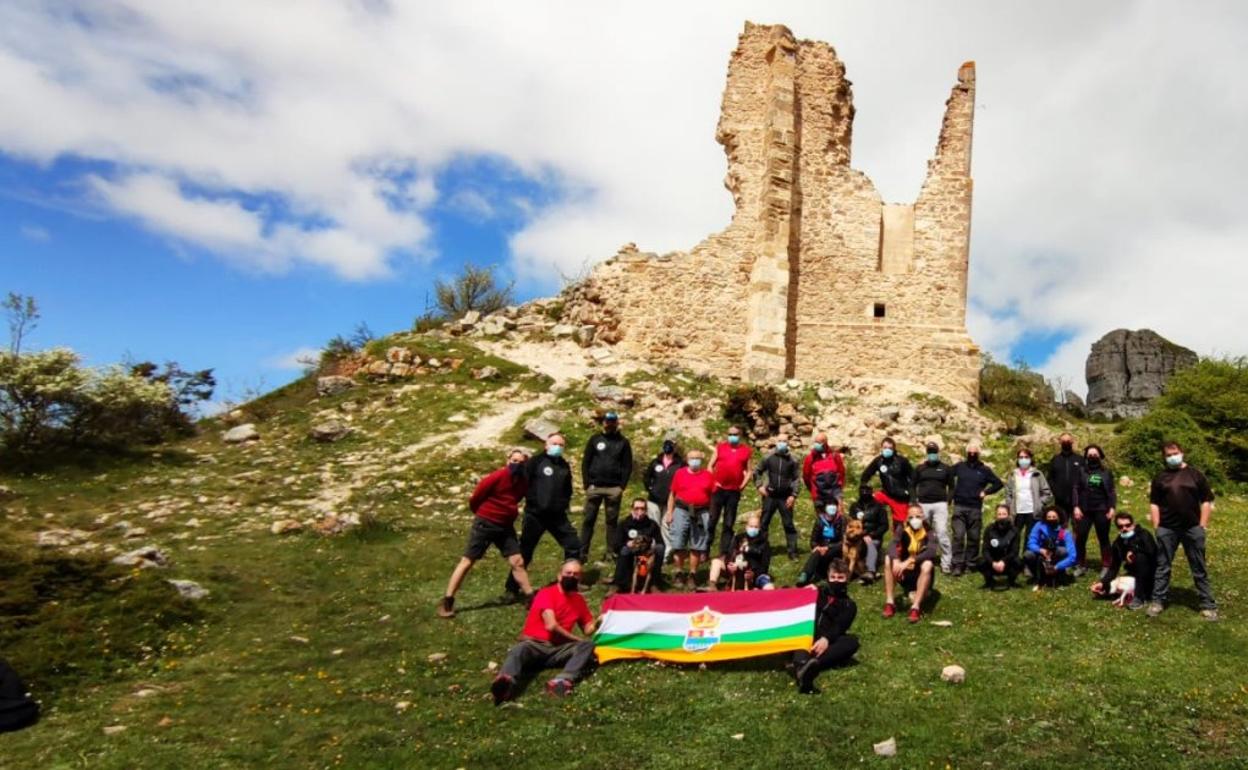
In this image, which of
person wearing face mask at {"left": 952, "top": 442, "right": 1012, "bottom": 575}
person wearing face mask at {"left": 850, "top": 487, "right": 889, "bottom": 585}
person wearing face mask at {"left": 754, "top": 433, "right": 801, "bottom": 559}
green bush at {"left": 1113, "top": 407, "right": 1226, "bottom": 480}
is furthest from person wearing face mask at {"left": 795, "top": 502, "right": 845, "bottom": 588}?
green bush at {"left": 1113, "top": 407, "right": 1226, "bottom": 480}

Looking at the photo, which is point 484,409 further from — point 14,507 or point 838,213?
point 838,213

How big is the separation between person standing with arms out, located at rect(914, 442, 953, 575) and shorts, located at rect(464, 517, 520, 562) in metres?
4.93

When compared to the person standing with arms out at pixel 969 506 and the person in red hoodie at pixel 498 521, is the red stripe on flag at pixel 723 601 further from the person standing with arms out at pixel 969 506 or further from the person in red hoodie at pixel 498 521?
the person standing with arms out at pixel 969 506

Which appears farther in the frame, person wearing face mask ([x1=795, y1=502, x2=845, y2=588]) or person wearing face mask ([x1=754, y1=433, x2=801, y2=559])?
person wearing face mask ([x1=754, y1=433, x2=801, y2=559])

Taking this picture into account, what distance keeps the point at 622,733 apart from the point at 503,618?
2957 millimetres

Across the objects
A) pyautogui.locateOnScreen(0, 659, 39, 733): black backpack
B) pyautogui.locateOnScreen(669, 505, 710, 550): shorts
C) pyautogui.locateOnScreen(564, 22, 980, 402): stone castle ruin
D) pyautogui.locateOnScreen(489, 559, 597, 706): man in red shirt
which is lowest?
pyautogui.locateOnScreen(0, 659, 39, 733): black backpack

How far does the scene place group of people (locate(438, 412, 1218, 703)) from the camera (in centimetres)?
811

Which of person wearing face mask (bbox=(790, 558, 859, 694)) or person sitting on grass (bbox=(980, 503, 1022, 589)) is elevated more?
person sitting on grass (bbox=(980, 503, 1022, 589))

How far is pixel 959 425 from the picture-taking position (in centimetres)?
1967

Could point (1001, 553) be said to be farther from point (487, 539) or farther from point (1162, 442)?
point (1162, 442)

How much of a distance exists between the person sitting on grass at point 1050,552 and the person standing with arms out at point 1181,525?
41.5 inches

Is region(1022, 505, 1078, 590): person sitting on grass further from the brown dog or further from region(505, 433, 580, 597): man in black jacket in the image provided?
region(505, 433, 580, 597): man in black jacket

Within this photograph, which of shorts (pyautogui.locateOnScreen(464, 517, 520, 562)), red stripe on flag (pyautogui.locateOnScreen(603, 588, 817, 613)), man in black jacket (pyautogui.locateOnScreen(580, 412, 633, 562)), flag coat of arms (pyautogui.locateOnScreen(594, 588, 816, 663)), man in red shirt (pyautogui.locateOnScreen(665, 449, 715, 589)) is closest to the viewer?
flag coat of arms (pyautogui.locateOnScreen(594, 588, 816, 663))

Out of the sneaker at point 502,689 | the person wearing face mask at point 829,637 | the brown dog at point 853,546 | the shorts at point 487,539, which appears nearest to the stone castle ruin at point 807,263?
the brown dog at point 853,546
